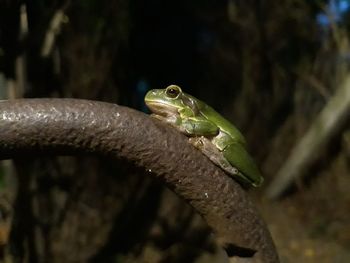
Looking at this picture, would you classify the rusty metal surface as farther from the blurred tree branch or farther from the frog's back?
the blurred tree branch

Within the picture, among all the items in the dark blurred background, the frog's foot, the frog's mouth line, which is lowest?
the dark blurred background

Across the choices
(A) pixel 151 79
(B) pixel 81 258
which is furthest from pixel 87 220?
(A) pixel 151 79

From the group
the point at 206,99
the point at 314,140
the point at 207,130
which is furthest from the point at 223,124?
the point at 206,99

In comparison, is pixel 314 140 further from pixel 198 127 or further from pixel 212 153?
pixel 212 153

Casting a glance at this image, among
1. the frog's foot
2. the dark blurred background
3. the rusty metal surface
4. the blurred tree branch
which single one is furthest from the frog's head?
the blurred tree branch

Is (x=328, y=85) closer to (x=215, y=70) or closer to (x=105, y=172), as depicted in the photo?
(x=215, y=70)

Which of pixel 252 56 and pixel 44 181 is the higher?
pixel 252 56

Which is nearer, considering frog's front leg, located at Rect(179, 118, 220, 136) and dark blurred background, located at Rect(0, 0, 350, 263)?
frog's front leg, located at Rect(179, 118, 220, 136)
